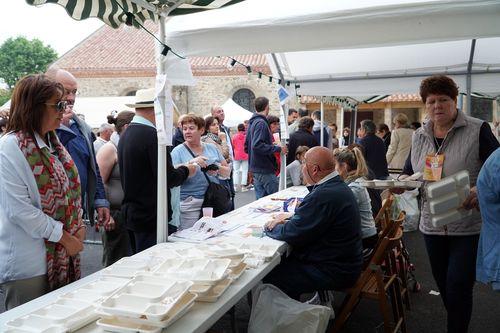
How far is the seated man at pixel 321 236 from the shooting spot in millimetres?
2559

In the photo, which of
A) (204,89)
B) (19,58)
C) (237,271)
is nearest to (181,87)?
(204,89)

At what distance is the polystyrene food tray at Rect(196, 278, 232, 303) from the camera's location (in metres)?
1.71

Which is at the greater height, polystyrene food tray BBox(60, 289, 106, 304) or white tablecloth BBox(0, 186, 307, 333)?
polystyrene food tray BBox(60, 289, 106, 304)

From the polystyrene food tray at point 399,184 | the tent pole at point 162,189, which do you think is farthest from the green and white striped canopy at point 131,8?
the polystyrene food tray at point 399,184

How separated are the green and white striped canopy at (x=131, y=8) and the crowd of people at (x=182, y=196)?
1.63ft

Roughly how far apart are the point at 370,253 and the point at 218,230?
1.18 metres

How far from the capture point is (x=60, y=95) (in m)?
1.98

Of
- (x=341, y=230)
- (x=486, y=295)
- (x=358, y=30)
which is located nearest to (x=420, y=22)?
(x=358, y=30)

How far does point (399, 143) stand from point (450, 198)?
5.26 meters

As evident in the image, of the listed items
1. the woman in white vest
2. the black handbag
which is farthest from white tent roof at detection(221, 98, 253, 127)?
the woman in white vest

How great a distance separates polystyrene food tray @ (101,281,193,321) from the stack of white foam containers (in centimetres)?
155

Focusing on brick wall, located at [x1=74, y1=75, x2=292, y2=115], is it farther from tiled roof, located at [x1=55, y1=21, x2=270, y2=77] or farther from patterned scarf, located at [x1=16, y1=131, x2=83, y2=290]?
patterned scarf, located at [x1=16, y1=131, x2=83, y2=290]

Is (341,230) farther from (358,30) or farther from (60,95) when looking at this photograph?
(60,95)

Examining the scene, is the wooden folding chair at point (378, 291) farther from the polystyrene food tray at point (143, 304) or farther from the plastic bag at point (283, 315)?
the polystyrene food tray at point (143, 304)
